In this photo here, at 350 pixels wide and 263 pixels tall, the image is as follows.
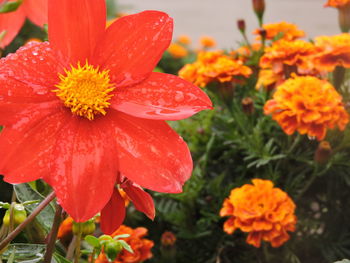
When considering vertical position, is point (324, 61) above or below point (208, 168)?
above

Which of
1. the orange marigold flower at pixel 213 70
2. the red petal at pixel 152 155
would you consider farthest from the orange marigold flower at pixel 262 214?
the red petal at pixel 152 155

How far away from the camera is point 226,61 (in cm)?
113

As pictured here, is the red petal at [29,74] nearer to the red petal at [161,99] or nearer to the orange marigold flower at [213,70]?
the red petal at [161,99]

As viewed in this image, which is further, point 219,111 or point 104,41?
point 219,111

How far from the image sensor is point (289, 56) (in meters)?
1.10

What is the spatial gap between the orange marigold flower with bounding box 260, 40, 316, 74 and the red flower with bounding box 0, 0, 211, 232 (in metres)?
0.60

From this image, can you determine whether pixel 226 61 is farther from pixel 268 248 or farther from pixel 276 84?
pixel 268 248

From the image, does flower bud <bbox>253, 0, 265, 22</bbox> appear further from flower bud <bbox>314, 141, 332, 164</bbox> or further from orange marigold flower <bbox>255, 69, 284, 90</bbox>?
flower bud <bbox>314, 141, 332, 164</bbox>

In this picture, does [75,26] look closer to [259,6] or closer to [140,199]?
[140,199]

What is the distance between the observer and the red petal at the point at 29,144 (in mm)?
478

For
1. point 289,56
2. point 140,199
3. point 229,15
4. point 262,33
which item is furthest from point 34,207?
point 229,15

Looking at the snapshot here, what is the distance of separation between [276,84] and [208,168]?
22cm

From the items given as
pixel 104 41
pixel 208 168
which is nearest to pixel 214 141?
pixel 208 168

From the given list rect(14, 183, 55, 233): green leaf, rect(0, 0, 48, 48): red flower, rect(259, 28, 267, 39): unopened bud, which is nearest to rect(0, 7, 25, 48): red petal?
rect(0, 0, 48, 48): red flower
